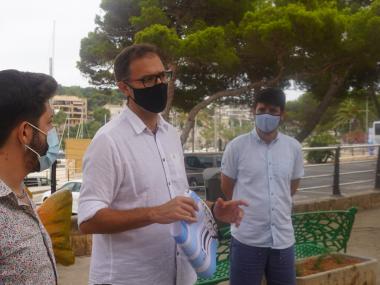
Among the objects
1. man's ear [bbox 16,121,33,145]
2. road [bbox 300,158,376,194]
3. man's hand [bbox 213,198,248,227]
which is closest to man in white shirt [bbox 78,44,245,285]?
man's hand [bbox 213,198,248,227]

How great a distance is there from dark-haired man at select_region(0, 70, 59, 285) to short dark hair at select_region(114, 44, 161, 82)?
624mm

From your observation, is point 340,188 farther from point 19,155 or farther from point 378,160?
point 19,155

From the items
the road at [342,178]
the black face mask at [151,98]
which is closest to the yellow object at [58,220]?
the black face mask at [151,98]

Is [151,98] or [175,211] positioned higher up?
[151,98]

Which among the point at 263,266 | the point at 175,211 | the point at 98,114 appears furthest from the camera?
the point at 98,114

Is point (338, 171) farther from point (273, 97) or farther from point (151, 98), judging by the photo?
point (151, 98)

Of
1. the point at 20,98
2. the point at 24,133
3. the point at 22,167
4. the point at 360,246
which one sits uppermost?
the point at 20,98

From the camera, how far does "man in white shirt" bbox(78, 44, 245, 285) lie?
1983 mm

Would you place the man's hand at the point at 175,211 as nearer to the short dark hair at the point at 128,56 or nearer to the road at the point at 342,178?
the short dark hair at the point at 128,56

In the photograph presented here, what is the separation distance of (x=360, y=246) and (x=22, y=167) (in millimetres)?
5824

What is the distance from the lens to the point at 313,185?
8922mm

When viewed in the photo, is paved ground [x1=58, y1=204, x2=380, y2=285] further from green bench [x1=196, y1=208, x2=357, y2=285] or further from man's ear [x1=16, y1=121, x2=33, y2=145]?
man's ear [x1=16, y1=121, x2=33, y2=145]

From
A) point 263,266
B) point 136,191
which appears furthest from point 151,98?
point 263,266

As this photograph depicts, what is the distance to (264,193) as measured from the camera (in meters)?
3.17
